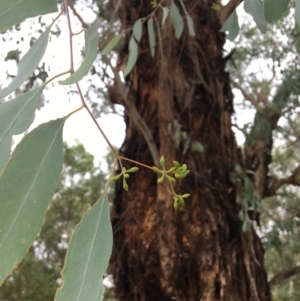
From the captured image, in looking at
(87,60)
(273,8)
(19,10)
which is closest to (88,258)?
(87,60)

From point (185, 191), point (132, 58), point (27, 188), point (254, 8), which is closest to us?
point (27, 188)

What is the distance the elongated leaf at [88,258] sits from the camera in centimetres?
59

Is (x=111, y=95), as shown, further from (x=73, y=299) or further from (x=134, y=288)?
(x=73, y=299)

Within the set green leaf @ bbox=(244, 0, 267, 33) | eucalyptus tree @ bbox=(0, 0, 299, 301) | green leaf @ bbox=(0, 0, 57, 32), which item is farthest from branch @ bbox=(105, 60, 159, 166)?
green leaf @ bbox=(0, 0, 57, 32)

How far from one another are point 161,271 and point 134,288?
16 cm

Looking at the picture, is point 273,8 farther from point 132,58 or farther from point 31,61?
point 132,58

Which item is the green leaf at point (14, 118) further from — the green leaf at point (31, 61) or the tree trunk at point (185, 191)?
the tree trunk at point (185, 191)

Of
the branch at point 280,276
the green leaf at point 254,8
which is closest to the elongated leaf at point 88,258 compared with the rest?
the green leaf at point 254,8

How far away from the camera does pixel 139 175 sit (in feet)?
6.70

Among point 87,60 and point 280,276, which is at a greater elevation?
point 280,276

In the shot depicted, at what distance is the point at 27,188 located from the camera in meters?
0.60

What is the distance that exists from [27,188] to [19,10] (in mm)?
288

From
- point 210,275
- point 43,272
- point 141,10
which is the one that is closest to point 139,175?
point 210,275

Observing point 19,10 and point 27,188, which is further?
point 19,10
